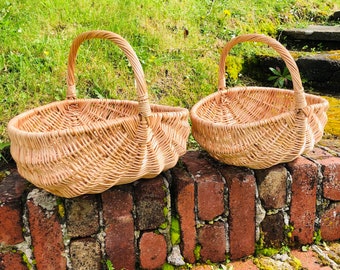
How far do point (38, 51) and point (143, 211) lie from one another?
3.73 ft

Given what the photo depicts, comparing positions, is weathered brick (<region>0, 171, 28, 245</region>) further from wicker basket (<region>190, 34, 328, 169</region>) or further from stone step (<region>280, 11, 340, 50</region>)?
stone step (<region>280, 11, 340, 50</region>)

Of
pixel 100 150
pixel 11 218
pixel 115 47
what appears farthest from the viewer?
pixel 115 47

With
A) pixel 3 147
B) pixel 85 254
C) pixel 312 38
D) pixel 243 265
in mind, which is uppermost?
pixel 312 38

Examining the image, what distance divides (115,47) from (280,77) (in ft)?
3.28

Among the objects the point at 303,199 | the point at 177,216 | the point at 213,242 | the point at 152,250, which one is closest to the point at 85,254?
the point at 152,250

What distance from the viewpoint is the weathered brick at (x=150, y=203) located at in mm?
1337

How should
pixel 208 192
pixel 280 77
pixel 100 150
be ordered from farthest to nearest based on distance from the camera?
pixel 280 77 < pixel 208 192 < pixel 100 150

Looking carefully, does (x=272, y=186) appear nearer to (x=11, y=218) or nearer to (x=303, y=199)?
(x=303, y=199)

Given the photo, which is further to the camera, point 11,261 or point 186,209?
point 186,209

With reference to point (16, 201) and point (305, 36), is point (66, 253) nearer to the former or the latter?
point (16, 201)

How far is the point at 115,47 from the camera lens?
2.21 metres

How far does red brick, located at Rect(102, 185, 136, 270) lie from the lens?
1308 mm

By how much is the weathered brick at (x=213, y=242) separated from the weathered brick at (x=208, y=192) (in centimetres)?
5

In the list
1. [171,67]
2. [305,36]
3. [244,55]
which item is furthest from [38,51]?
[305,36]
